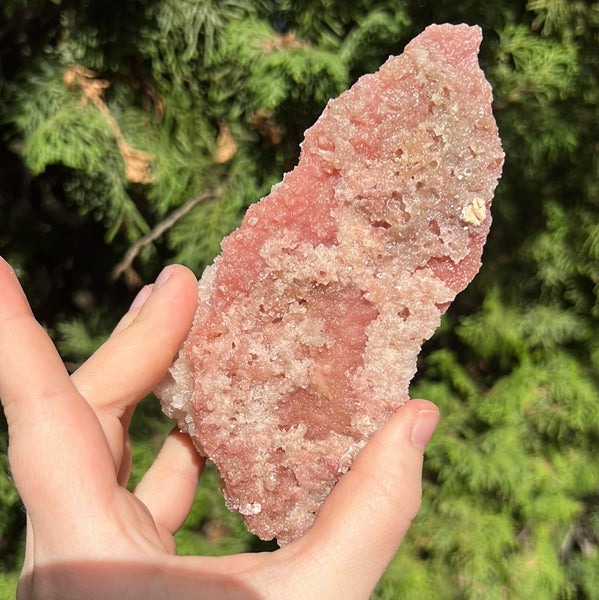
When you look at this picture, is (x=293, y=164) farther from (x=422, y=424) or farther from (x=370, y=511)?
(x=370, y=511)

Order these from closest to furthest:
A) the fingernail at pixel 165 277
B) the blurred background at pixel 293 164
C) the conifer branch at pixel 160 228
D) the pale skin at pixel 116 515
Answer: the pale skin at pixel 116 515
the fingernail at pixel 165 277
the blurred background at pixel 293 164
the conifer branch at pixel 160 228

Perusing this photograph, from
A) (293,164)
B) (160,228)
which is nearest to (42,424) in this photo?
(160,228)

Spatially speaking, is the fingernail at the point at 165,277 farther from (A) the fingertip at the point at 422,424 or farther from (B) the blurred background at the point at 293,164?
(B) the blurred background at the point at 293,164

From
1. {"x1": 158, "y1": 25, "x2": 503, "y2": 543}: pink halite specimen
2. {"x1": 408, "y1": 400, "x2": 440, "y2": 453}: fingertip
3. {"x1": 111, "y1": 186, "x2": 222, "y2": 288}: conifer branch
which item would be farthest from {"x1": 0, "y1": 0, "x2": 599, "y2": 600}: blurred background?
{"x1": 408, "y1": 400, "x2": 440, "y2": 453}: fingertip

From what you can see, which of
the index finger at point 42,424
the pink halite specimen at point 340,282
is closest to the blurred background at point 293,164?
the pink halite specimen at point 340,282

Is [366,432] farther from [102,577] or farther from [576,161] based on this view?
[576,161]

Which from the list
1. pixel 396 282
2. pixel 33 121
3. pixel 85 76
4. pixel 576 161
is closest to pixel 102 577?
pixel 396 282

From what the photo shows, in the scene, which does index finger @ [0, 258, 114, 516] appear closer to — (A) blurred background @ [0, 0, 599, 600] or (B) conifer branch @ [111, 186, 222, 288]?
(A) blurred background @ [0, 0, 599, 600]
